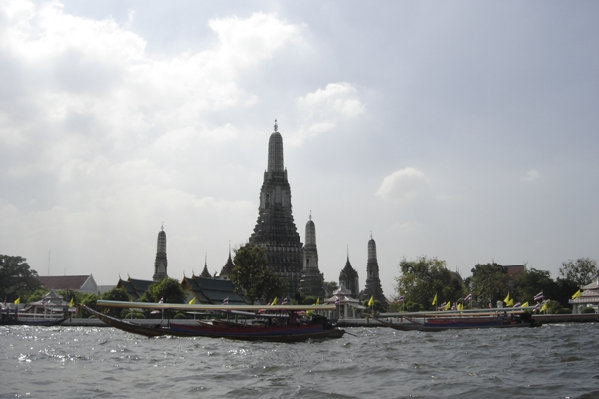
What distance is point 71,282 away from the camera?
121m

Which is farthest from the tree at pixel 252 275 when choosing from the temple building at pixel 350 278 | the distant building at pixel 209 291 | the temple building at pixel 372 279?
the temple building at pixel 350 278

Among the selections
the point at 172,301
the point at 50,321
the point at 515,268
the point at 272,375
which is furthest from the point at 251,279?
the point at 515,268

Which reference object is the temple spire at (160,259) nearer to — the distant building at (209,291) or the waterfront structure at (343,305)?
the distant building at (209,291)

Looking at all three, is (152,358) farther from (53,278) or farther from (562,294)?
(53,278)

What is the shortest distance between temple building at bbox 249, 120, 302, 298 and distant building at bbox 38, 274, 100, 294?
35.4m

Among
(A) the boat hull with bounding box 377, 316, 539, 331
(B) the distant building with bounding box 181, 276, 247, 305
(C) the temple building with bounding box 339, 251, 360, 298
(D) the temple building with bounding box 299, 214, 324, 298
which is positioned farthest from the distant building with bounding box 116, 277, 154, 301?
(C) the temple building with bounding box 339, 251, 360, 298

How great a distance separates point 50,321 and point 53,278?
71.7 m

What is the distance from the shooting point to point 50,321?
56.9 m

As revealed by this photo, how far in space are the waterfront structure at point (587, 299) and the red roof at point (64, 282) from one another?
88609mm

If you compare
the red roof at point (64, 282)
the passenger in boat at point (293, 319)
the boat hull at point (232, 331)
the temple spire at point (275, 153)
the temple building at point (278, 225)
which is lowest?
the boat hull at point (232, 331)

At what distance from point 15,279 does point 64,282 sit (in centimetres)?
2830

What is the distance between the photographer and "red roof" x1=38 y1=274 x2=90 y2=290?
119875mm

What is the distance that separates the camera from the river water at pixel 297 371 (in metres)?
16.8

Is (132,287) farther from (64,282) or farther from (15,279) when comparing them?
(64,282)
